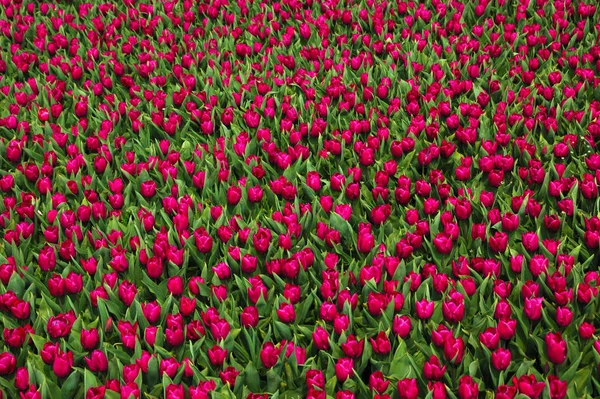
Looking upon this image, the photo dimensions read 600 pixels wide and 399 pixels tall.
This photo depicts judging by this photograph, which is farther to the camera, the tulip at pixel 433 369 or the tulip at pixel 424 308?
the tulip at pixel 424 308

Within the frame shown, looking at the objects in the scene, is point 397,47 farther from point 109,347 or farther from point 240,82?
point 109,347

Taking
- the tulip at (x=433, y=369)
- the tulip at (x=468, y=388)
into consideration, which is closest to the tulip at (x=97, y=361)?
the tulip at (x=433, y=369)

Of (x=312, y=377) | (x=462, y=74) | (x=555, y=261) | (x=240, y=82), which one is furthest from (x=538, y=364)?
(x=240, y=82)

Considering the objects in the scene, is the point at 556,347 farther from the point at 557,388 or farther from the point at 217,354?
the point at 217,354

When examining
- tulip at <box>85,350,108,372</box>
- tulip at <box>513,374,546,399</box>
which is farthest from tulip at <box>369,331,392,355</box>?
tulip at <box>85,350,108,372</box>

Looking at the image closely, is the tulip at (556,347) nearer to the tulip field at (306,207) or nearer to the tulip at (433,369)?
the tulip field at (306,207)

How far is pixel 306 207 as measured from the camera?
11.5 feet

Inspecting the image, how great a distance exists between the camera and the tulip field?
268 centimetres

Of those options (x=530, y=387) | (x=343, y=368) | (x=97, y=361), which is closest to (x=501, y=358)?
(x=530, y=387)

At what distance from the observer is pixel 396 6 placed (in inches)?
242

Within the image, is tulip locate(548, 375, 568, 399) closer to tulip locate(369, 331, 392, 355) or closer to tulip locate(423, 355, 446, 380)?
tulip locate(423, 355, 446, 380)

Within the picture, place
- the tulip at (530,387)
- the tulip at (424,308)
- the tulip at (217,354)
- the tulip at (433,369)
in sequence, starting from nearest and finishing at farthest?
the tulip at (530,387) → the tulip at (433,369) → the tulip at (217,354) → the tulip at (424,308)

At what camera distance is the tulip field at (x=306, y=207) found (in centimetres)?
268

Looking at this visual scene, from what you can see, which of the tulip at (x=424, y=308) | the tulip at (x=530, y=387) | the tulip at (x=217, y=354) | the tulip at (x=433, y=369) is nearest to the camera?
the tulip at (x=530, y=387)
